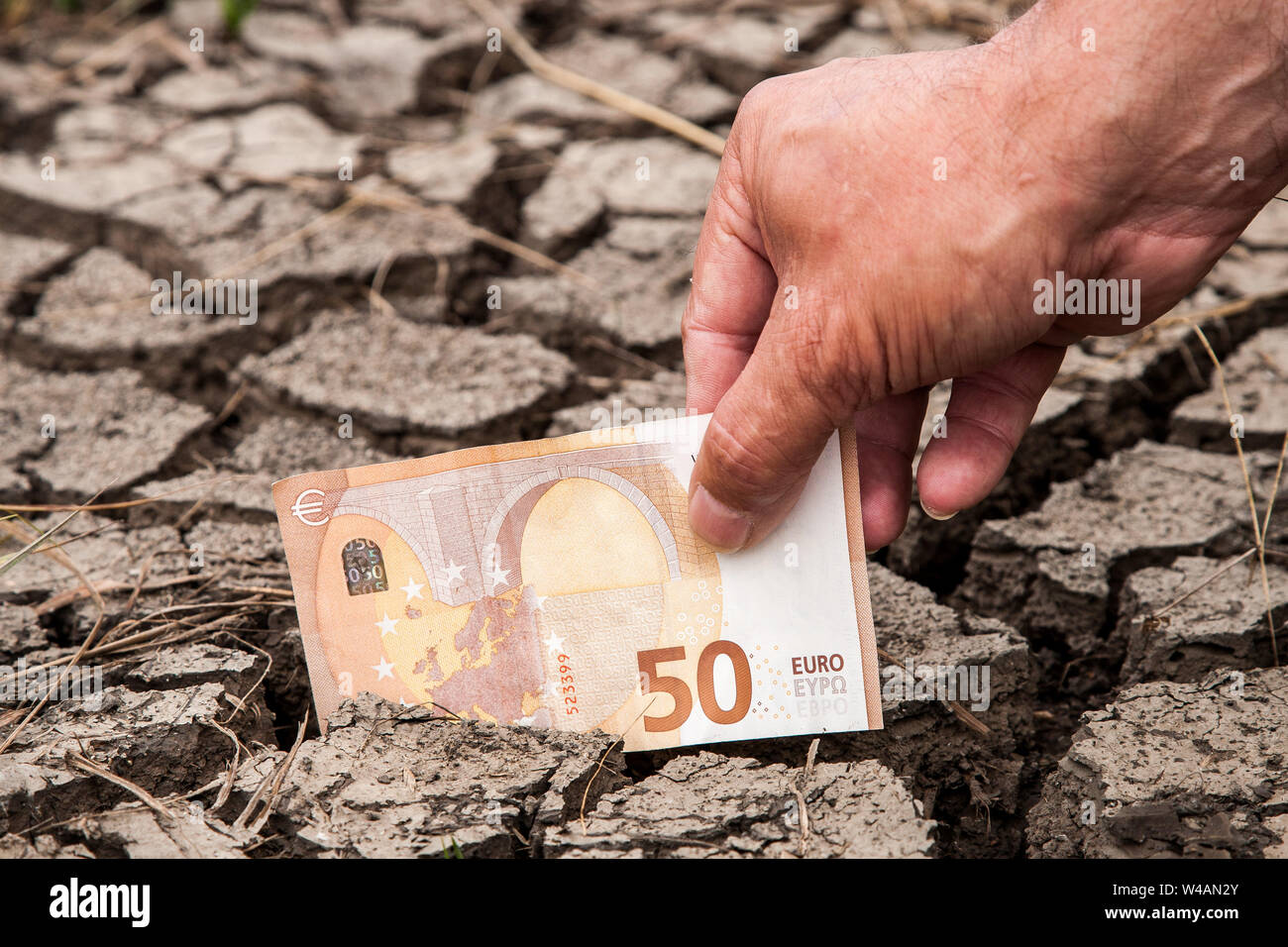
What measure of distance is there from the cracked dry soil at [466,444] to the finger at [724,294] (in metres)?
0.41

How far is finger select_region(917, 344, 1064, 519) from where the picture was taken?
4.65 feet

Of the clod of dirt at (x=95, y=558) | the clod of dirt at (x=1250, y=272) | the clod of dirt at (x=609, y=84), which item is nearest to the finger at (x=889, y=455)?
the clod of dirt at (x=95, y=558)

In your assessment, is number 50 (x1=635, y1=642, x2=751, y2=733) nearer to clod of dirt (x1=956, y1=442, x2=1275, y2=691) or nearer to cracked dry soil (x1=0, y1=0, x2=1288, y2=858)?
cracked dry soil (x1=0, y1=0, x2=1288, y2=858)

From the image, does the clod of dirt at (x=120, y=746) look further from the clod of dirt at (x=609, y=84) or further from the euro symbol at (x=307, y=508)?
the clod of dirt at (x=609, y=84)

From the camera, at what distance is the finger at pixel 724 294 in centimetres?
136

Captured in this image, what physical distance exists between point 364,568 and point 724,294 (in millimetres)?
605

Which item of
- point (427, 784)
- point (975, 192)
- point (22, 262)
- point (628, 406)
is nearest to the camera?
point (975, 192)

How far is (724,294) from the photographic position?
1.41 m

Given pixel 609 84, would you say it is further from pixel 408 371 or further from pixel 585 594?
pixel 585 594

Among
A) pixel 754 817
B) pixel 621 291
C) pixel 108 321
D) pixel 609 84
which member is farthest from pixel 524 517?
pixel 609 84

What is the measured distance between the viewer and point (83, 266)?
241cm

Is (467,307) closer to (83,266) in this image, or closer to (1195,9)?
(83,266)
